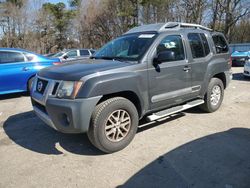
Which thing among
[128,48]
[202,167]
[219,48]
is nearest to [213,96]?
[219,48]

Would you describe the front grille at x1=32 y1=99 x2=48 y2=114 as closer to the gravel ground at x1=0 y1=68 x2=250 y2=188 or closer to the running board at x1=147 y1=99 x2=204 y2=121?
the gravel ground at x1=0 y1=68 x2=250 y2=188

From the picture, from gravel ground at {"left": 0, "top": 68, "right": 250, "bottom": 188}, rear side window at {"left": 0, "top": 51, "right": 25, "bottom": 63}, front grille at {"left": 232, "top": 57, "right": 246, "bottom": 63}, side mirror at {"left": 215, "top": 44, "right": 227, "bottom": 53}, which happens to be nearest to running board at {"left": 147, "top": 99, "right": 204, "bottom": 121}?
gravel ground at {"left": 0, "top": 68, "right": 250, "bottom": 188}

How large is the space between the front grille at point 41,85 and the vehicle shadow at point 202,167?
194cm

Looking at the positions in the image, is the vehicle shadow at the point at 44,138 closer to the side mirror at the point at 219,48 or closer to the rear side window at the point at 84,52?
the side mirror at the point at 219,48

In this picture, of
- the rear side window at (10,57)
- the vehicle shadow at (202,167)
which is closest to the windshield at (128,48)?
the vehicle shadow at (202,167)

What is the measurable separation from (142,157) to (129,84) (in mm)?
1135

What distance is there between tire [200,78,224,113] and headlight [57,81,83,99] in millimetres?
3285

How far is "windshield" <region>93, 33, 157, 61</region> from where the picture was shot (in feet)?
14.0

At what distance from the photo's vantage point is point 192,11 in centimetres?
2786

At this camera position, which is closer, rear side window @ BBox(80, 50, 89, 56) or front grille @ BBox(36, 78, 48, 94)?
front grille @ BBox(36, 78, 48, 94)

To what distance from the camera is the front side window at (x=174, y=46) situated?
444cm

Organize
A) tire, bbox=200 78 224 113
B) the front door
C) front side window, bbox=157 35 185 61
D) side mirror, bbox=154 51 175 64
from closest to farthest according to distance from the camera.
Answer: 1. side mirror, bbox=154 51 175 64
2. the front door
3. front side window, bbox=157 35 185 61
4. tire, bbox=200 78 224 113

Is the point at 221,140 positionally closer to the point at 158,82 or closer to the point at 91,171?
the point at 158,82

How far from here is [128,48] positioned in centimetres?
456
